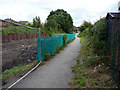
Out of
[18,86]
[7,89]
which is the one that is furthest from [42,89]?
[7,89]

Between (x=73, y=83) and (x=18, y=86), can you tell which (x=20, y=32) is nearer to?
(x=18, y=86)

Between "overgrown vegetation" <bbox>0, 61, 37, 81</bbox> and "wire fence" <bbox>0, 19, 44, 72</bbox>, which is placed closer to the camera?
"wire fence" <bbox>0, 19, 44, 72</bbox>

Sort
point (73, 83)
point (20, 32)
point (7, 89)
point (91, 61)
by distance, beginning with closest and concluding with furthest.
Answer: point (7, 89) → point (73, 83) → point (20, 32) → point (91, 61)

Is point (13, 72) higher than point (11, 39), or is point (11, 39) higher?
point (11, 39)

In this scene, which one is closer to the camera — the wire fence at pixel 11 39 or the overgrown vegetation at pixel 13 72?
the wire fence at pixel 11 39

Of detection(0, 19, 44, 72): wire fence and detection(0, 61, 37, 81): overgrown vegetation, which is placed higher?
detection(0, 19, 44, 72): wire fence

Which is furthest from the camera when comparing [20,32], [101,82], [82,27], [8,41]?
[82,27]

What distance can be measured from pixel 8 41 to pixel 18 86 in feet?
5.50

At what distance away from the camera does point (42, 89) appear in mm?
3287

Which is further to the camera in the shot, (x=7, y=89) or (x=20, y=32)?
(x=20, y=32)

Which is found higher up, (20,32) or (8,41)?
(20,32)

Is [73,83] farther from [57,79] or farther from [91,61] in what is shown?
[91,61]

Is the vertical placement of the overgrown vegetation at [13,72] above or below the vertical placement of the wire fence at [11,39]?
below

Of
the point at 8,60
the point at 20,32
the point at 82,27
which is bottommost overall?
the point at 8,60
